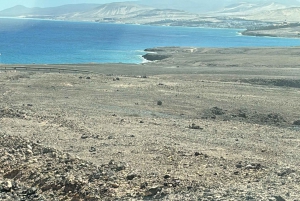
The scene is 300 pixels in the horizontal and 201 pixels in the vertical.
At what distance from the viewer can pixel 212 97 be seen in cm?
2675

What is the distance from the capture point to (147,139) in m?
15.6

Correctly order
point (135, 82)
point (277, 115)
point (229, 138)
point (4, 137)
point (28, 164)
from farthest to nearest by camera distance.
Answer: point (135, 82)
point (277, 115)
point (229, 138)
point (4, 137)
point (28, 164)

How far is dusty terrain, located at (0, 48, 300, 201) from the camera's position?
10.4 meters

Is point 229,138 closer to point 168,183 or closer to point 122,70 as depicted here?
point 168,183

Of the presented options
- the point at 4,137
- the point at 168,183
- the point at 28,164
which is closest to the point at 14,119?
the point at 4,137

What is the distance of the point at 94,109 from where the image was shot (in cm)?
2223

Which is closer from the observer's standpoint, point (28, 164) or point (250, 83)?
point (28, 164)

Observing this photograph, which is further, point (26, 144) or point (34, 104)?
point (34, 104)

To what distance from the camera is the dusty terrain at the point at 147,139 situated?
34.1ft

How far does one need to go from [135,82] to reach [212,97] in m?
6.73

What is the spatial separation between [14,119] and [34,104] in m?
4.68

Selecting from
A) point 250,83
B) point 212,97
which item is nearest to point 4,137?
point 212,97

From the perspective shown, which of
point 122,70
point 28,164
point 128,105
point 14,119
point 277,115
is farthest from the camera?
point 122,70

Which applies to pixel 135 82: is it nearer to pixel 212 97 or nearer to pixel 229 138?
pixel 212 97
